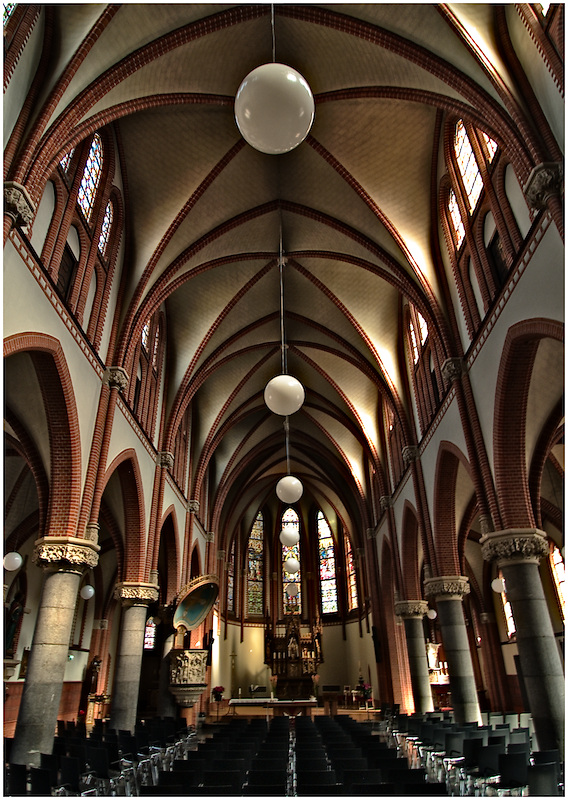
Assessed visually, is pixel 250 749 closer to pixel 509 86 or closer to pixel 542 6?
pixel 509 86

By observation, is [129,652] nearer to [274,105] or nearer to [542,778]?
[542,778]

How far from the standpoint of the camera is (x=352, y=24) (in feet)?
35.3

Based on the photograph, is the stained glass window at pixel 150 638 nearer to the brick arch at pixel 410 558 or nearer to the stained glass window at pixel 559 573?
the brick arch at pixel 410 558

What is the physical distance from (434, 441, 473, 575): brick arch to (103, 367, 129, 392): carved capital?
26.5 ft

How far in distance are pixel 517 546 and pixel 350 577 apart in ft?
82.9

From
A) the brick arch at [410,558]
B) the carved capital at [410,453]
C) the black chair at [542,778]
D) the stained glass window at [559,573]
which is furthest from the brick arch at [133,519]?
the stained glass window at [559,573]

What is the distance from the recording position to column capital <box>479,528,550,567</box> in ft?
33.1

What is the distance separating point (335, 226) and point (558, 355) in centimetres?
767

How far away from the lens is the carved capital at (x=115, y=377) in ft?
41.1

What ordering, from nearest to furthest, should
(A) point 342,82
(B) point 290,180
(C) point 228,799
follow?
(C) point 228,799 < (A) point 342,82 < (B) point 290,180

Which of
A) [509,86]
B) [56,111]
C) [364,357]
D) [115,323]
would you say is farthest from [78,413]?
[364,357]

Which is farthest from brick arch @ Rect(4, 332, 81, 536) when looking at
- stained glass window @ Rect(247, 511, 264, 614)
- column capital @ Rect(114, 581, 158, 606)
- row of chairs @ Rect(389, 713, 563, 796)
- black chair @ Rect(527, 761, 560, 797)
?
stained glass window @ Rect(247, 511, 264, 614)

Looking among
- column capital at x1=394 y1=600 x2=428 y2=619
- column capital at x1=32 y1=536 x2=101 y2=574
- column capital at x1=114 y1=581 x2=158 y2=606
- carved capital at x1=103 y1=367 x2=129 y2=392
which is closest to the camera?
column capital at x1=32 y1=536 x2=101 y2=574

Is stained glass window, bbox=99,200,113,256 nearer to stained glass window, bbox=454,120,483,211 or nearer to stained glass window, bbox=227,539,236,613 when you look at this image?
stained glass window, bbox=454,120,483,211
